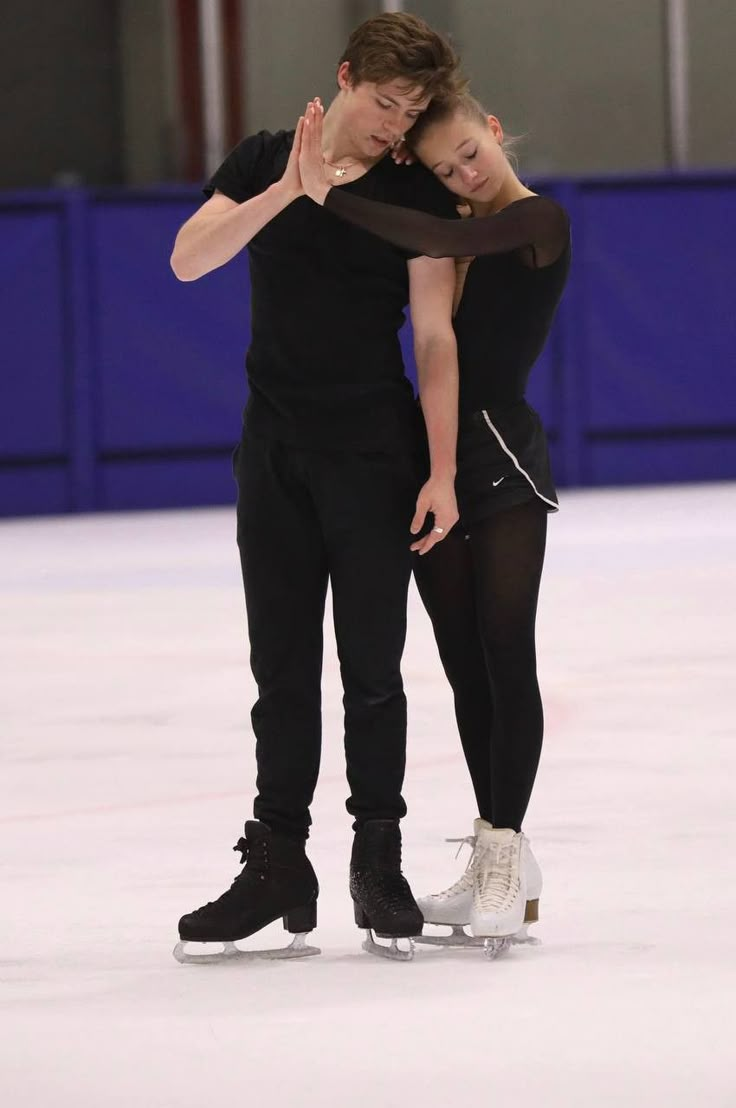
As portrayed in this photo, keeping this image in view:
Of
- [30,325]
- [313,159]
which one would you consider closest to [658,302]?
[30,325]

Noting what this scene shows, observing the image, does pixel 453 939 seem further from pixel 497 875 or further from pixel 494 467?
pixel 494 467

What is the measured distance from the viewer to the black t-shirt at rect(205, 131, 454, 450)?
2.82 metres

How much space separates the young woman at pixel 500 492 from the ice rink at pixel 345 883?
5.8 inches

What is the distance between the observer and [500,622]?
2.87 m

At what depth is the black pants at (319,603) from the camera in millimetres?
2850

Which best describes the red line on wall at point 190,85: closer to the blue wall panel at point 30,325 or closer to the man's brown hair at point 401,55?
the blue wall panel at point 30,325

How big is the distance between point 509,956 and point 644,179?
329 inches

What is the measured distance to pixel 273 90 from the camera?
11.4 metres

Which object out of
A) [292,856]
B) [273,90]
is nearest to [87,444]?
[273,90]

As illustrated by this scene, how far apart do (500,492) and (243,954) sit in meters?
0.73

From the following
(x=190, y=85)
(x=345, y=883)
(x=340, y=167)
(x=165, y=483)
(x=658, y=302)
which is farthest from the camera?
(x=190, y=85)

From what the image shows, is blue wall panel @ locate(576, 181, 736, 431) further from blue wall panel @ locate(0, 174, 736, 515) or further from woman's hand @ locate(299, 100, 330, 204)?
woman's hand @ locate(299, 100, 330, 204)

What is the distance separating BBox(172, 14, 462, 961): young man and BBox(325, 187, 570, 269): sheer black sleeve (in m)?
0.09

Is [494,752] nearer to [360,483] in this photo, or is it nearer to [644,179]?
[360,483]
